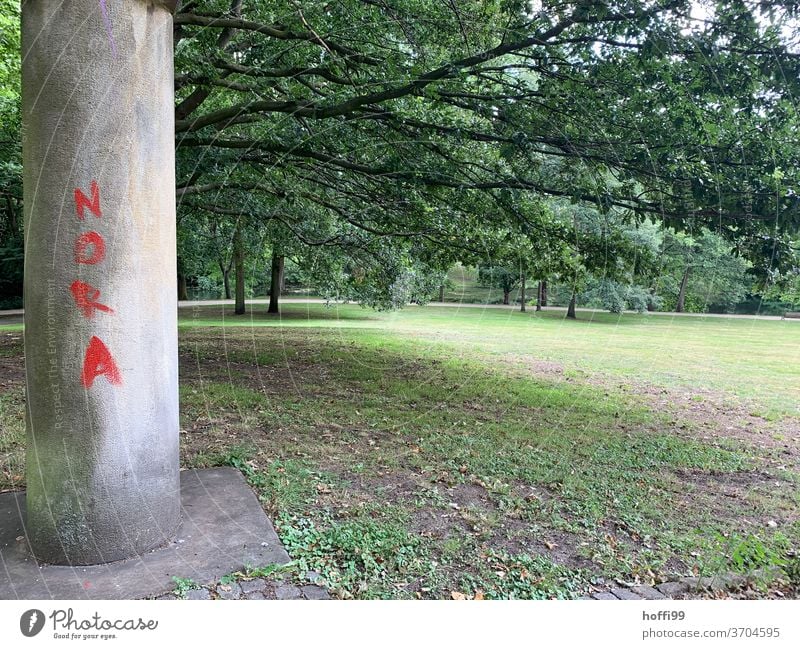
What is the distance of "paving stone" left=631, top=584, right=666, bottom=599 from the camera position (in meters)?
2.70

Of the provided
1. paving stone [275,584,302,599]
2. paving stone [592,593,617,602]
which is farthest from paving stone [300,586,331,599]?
paving stone [592,593,617,602]

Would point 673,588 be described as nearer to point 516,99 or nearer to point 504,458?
point 504,458

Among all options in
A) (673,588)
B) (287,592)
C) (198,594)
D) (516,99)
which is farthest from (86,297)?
(516,99)

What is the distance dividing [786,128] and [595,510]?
358cm

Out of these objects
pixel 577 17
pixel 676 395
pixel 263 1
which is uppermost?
Answer: pixel 263 1

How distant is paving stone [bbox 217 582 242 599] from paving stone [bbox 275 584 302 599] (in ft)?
0.59

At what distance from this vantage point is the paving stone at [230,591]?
95.7 inches

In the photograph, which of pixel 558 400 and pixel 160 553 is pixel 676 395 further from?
pixel 160 553

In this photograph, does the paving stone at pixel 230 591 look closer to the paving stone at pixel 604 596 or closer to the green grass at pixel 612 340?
the paving stone at pixel 604 596

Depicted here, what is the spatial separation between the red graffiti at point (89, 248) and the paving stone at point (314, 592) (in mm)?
1997

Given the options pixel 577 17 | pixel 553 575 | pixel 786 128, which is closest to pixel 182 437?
pixel 553 575

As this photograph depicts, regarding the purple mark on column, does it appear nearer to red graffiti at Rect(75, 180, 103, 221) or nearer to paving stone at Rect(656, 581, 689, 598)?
red graffiti at Rect(75, 180, 103, 221)

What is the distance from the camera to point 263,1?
5.78 meters

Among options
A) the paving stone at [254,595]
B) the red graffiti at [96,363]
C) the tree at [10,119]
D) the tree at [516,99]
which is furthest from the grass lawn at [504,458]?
the tree at [10,119]
